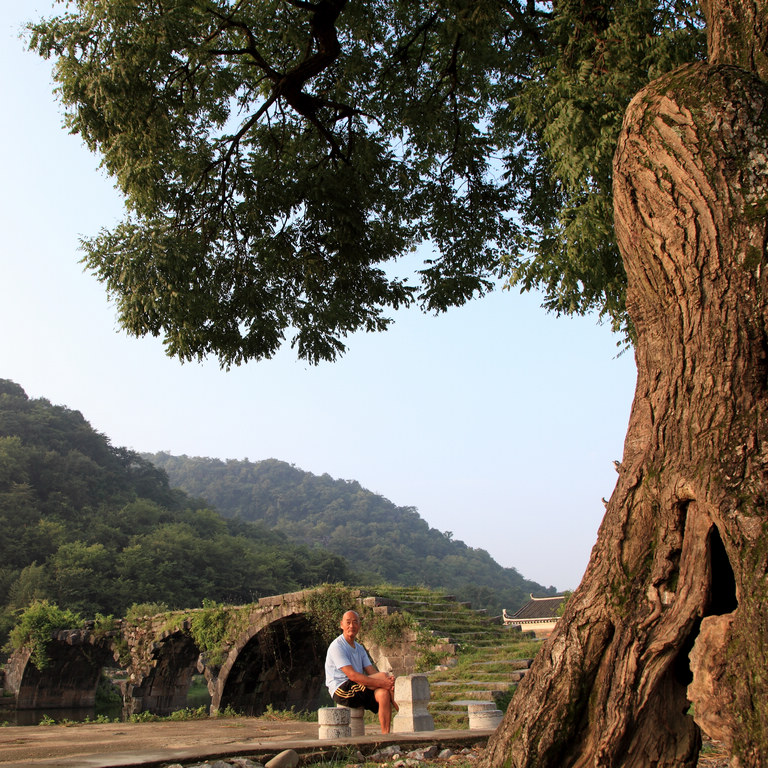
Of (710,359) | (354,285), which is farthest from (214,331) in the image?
(710,359)

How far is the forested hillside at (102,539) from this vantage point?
39188mm

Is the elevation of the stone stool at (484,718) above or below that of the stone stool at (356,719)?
below

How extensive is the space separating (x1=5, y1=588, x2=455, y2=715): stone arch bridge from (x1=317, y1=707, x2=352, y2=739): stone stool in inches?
269

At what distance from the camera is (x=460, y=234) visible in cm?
954

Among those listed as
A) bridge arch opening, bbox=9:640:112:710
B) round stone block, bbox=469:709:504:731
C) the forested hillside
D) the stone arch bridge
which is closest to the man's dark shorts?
round stone block, bbox=469:709:504:731

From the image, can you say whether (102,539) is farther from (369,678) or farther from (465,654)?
(369,678)

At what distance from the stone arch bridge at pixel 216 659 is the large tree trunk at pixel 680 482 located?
10.0 metres

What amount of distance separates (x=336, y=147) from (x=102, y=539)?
43.1 m

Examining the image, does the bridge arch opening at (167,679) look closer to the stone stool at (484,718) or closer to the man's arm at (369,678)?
the stone stool at (484,718)

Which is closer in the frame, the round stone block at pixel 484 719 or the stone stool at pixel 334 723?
the stone stool at pixel 334 723

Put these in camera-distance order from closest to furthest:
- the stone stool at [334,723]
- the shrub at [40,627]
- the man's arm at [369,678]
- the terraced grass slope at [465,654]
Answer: the man's arm at [369,678] < the stone stool at [334,723] < the terraced grass slope at [465,654] < the shrub at [40,627]

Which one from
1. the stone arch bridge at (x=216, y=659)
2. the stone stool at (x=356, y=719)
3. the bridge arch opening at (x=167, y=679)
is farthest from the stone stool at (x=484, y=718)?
the bridge arch opening at (x=167, y=679)

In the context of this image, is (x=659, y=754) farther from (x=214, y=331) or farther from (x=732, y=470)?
(x=214, y=331)

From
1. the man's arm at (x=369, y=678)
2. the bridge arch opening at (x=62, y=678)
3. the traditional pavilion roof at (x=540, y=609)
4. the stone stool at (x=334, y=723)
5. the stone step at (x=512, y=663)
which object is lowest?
the bridge arch opening at (x=62, y=678)
